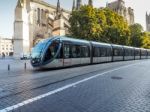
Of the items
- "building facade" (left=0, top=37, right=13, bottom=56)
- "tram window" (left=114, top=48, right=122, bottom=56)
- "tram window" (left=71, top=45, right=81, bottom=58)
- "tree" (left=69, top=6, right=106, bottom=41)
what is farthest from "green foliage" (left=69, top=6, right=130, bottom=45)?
"building facade" (left=0, top=37, right=13, bottom=56)

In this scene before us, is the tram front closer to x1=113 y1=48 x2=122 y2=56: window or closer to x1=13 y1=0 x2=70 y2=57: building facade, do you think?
x1=113 y1=48 x2=122 y2=56: window

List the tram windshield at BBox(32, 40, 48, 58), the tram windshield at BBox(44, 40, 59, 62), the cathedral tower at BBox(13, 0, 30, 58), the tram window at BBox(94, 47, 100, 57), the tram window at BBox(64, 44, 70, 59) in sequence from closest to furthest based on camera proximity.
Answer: the tram windshield at BBox(44, 40, 59, 62), the tram windshield at BBox(32, 40, 48, 58), the tram window at BBox(64, 44, 70, 59), the tram window at BBox(94, 47, 100, 57), the cathedral tower at BBox(13, 0, 30, 58)

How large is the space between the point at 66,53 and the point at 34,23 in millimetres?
53990

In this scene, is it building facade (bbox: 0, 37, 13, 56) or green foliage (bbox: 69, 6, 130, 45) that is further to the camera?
building facade (bbox: 0, 37, 13, 56)

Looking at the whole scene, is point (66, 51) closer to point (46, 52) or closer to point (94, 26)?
point (46, 52)

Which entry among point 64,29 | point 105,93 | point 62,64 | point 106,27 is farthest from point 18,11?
point 105,93

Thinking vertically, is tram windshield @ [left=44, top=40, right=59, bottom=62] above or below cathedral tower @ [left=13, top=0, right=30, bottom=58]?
below

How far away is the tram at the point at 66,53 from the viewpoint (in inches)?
794

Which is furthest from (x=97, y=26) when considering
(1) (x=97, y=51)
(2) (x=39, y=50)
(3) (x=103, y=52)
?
(2) (x=39, y=50)

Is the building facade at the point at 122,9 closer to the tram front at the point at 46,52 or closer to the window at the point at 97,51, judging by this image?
the window at the point at 97,51

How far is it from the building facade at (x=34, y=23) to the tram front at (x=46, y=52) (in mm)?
44064

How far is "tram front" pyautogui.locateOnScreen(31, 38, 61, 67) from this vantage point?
19922mm

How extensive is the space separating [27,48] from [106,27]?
2467cm

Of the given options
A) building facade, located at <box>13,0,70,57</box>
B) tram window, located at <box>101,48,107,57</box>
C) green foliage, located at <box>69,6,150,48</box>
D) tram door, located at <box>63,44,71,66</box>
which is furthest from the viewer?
building facade, located at <box>13,0,70,57</box>
